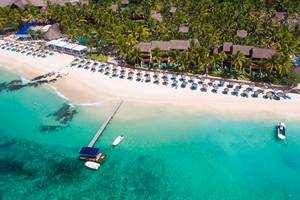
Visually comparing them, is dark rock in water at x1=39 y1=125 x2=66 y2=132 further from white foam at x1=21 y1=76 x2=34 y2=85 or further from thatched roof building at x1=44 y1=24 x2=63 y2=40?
thatched roof building at x1=44 y1=24 x2=63 y2=40

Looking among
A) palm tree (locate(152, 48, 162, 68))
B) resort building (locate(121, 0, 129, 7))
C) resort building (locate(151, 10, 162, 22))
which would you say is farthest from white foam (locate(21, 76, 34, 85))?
resort building (locate(121, 0, 129, 7))

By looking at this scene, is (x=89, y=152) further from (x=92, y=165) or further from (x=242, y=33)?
(x=242, y=33)

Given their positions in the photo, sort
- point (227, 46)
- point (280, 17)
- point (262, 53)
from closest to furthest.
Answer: point (262, 53)
point (227, 46)
point (280, 17)

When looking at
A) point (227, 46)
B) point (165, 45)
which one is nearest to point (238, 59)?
point (227, 46)

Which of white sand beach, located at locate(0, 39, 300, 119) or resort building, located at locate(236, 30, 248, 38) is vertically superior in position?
resort building, located at locate(236, 30, 248, 38)

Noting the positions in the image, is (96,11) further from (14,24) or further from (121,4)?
(14,24)

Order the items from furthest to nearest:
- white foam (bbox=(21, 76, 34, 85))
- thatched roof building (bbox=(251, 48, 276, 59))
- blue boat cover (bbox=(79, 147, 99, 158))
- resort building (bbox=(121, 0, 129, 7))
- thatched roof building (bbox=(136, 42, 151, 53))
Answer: resort building (bbox=(121, 0, 129, 7)), thatched roof building (bbox=(136, 42, 151, 53)), white foam (bbox=(21, 76, 34, 85)), thatched roof building (bbox=(251, 48, 276, 59)), blue boat cover (bbox=(79, 147, 99, 158))

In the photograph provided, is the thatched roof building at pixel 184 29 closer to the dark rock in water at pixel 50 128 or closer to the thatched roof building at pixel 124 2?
the thatched roof building at pixel 124 2
